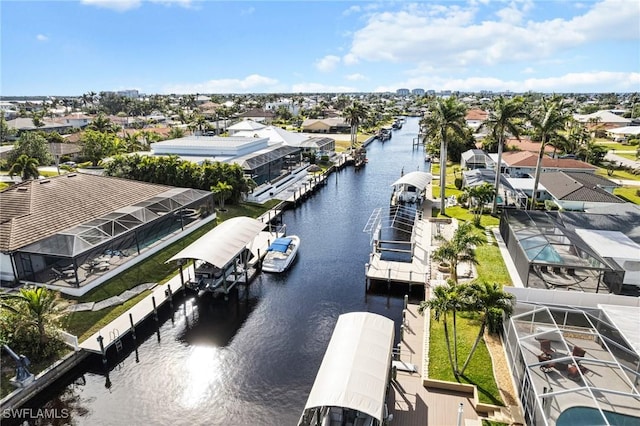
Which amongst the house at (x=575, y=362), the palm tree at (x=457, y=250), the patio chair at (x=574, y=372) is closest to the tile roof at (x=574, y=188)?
the palm tree at (x=457, y=250)

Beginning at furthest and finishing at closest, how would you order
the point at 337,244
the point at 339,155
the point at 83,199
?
the point at 339,155 < the point at 337,244 < the point at 83,199

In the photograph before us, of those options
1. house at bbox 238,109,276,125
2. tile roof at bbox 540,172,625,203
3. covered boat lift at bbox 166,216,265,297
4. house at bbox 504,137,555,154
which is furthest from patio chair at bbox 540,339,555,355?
house at bbox 238,109,276,125

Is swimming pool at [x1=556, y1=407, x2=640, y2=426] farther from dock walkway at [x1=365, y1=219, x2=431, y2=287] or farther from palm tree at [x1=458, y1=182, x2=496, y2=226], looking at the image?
palm tree at [x1=458, y1=182, x2=496, y2=226]

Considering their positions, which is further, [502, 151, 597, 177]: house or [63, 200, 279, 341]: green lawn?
[502, 151, 597, 177]: house

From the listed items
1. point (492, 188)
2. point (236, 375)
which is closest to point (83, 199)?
point (236, 375)

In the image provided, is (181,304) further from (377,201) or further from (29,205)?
(377,201)

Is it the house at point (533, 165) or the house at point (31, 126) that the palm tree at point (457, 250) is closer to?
the house at point (533, 165)
